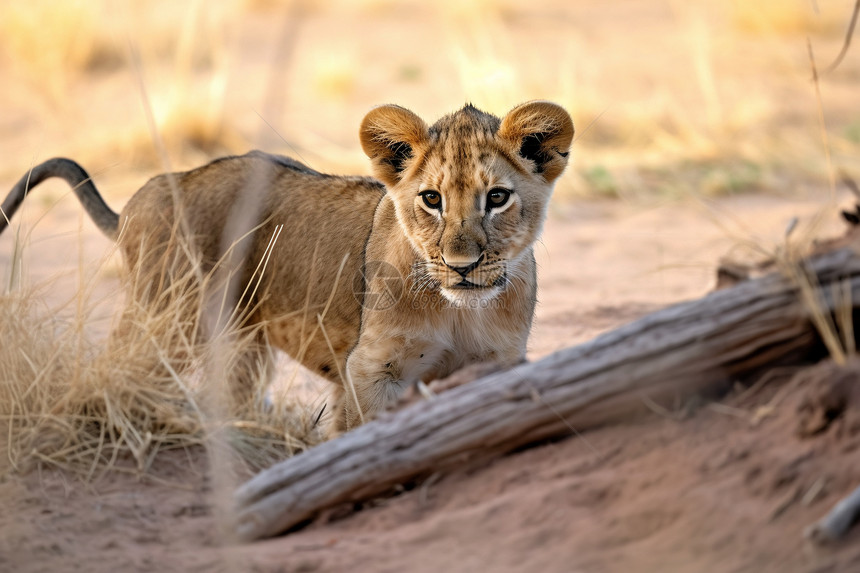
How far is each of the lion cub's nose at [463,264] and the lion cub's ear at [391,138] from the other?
0.63 metres

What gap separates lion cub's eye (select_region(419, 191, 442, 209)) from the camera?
367 cm

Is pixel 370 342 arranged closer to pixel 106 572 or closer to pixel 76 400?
→ pixel 76 400

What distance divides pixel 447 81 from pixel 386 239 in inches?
355

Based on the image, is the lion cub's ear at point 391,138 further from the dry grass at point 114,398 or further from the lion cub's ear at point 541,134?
the dry grass at point 114,398

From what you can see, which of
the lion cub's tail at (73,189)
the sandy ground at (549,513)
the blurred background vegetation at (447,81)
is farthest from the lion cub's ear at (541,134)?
the blurred background vegetation at (447,81)

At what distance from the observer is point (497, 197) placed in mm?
3639

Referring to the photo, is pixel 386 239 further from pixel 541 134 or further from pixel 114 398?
pixel 114 398

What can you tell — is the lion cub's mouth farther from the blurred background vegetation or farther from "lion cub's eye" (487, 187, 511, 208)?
the blurred background vegetation

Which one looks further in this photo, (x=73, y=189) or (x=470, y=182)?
(x=73, y=189)

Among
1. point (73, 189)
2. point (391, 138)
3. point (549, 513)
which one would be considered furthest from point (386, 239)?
point (549, 513)

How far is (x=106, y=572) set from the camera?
2738mm

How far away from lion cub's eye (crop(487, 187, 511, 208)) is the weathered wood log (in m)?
0.96

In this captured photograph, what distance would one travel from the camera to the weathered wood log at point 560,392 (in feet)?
8.64

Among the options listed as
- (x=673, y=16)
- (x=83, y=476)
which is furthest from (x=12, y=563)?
(x=673, y=16)
